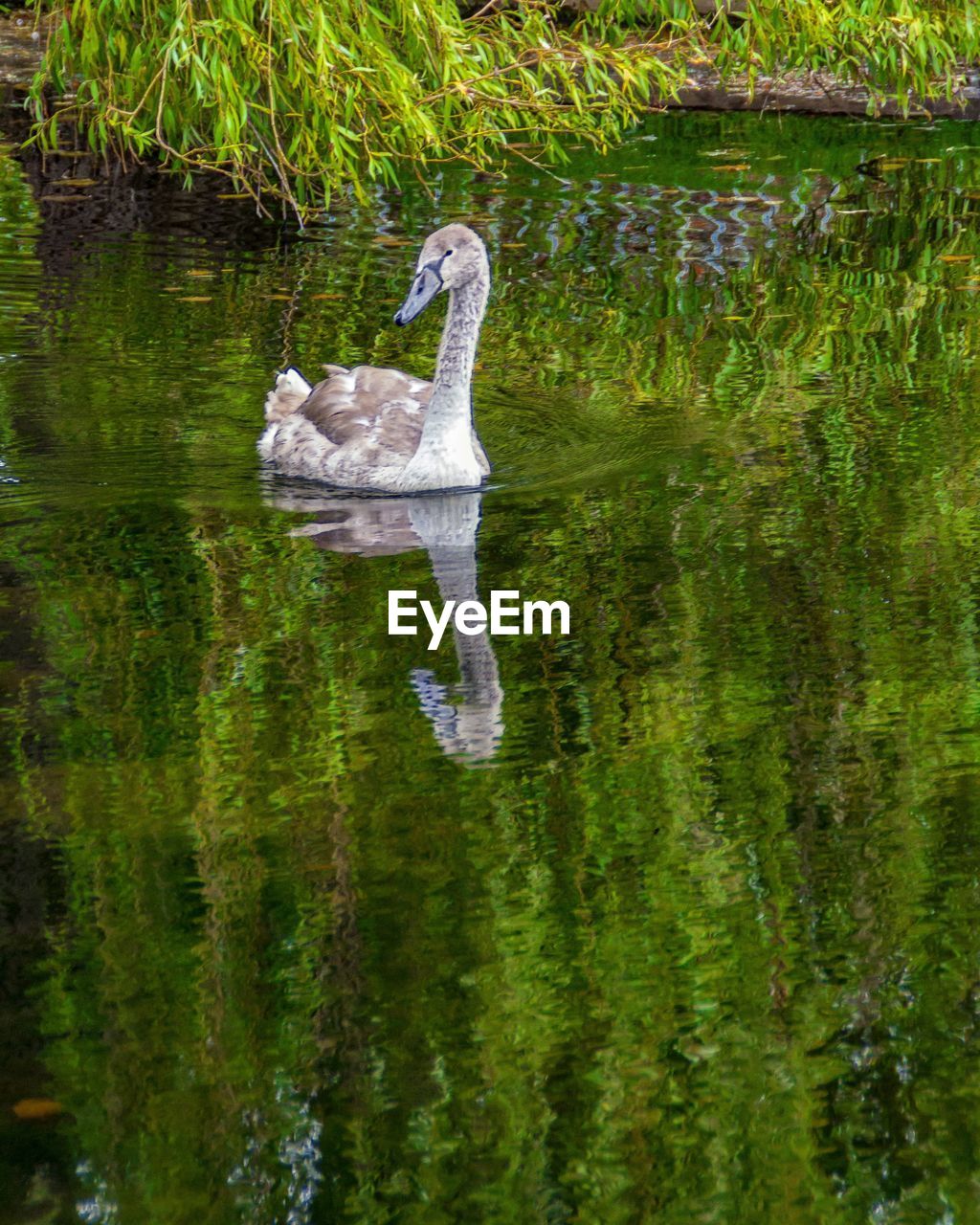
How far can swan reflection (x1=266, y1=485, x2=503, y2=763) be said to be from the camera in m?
6.33

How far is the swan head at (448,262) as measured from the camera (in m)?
8.94

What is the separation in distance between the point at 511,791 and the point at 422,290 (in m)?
3.57

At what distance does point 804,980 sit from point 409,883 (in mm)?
1025

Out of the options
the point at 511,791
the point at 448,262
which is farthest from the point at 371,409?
the point at 511,791

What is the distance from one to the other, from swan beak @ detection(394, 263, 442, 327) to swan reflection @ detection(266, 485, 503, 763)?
80cm

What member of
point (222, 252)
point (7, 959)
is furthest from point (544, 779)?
point (222, 252)

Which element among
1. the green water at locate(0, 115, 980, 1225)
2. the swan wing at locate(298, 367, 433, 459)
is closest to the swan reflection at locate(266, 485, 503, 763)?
the green water at locate(0, 115, 980, 1225)

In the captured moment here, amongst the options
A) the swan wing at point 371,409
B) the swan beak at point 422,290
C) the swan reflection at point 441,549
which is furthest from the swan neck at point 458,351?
the swan reflection at point 441,549

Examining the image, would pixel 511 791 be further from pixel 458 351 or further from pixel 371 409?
pixel 371 409

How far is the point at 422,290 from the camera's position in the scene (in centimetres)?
892

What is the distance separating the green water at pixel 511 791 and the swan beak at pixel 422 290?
765 mm

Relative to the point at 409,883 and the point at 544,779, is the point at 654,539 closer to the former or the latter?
the point at 544,779

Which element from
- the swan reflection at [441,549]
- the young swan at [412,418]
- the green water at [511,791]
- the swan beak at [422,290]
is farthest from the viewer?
the swan beak at [422,290]

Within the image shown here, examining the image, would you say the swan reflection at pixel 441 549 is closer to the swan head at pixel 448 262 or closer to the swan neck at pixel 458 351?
the swan neck at pixel 458 351
